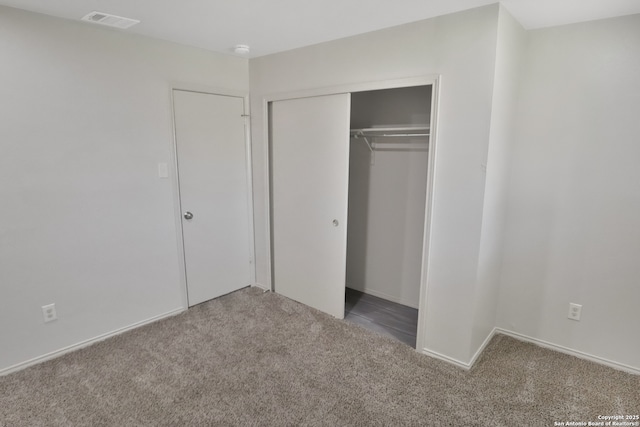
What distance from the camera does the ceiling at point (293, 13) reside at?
2062 mm

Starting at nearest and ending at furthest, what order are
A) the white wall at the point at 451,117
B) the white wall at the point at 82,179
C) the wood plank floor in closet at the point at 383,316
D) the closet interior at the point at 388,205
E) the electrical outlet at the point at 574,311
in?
the white wall at the point at 451,117, the white wall at the point at 82,179, the electrical outlet at the point at 574,311, the wood plank floor in closet at the point at 383,316, the closet interior at the point at 388,205

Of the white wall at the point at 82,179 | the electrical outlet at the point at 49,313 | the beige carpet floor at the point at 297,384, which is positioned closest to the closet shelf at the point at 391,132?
the white wall at the point at 82,179

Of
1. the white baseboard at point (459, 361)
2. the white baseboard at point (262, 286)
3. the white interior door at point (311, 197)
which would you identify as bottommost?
the white baseboard at point (459, 361)

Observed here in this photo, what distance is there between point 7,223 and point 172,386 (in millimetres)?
1453

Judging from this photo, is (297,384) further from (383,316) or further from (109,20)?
(109,20)

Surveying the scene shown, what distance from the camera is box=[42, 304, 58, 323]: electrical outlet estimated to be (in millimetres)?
2486

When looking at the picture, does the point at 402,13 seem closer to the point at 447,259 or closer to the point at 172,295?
the point at 447,259

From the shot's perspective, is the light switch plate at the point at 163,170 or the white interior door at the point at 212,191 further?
the white interior door at the point at 212,191

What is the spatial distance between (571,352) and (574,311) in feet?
1.02

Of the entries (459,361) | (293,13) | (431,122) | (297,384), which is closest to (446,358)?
(459,361)

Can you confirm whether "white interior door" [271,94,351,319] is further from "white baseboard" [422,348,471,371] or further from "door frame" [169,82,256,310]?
"white baseboard" [422,348,471,371]

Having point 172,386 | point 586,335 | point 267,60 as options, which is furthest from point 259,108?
point 586,335

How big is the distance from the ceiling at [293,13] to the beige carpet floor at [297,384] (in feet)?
7.41

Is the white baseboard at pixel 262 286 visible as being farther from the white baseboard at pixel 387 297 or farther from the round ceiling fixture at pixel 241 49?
the round ceiling fixture at pixel 241 49
